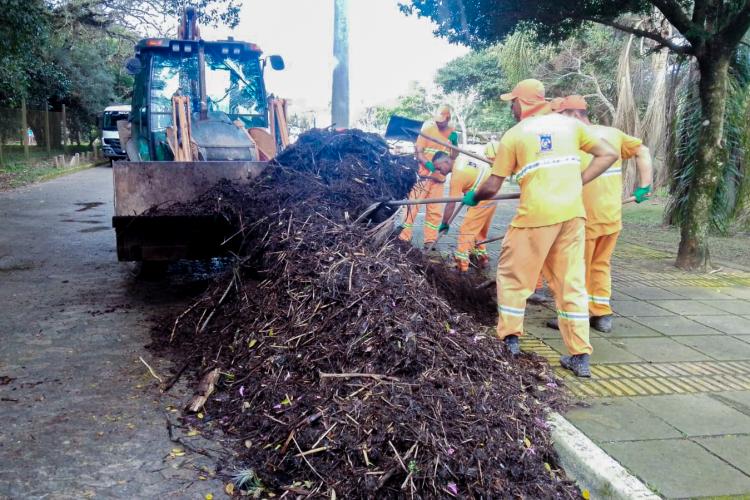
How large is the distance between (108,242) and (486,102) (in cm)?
2279

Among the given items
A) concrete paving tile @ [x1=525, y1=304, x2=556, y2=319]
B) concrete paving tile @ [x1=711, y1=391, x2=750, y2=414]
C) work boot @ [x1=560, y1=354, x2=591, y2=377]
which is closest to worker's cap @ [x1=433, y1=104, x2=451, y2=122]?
concrete paving tile @ [x1=525, y1=304, x2=556, y2=319]

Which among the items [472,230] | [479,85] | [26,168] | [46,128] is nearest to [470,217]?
[472,230]

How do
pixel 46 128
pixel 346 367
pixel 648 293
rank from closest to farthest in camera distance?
pixel 346 367
pixel 648 293
pixel 46 128

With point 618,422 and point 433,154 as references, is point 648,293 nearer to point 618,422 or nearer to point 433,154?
point 433,154

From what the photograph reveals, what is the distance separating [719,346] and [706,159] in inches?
127

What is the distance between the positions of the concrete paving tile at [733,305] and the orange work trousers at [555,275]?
2424 mm

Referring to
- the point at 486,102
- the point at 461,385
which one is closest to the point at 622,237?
the point at 461,385

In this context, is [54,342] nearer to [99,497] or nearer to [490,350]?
[99,497]

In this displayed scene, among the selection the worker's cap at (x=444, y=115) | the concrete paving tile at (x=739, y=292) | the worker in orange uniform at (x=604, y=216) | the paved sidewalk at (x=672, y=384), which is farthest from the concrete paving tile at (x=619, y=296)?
the worker's cap at (x=444, y=115)

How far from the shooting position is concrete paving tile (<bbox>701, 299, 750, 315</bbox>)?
5727 mm

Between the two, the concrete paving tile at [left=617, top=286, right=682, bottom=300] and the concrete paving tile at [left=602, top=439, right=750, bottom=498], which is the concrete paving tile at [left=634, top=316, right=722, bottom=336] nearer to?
the concrete paving tile at [left=617, top=286, right=682, bottom=300]

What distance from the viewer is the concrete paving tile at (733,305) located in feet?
18.8

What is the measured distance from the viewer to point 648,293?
633 centimetres

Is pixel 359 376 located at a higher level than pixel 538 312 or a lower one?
higher
